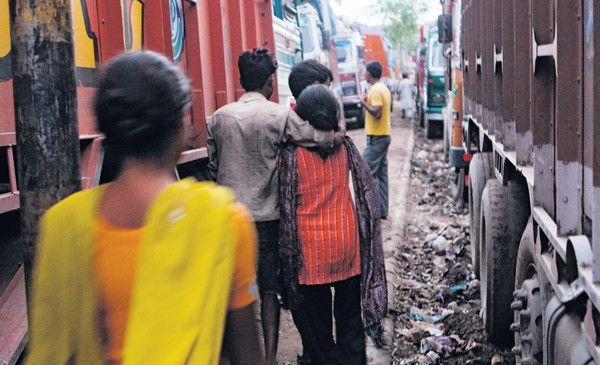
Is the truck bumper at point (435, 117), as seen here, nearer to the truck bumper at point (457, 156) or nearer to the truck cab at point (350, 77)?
the truck cab at point (350, 77)

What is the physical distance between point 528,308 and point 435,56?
54.6ft

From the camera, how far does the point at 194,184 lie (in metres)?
1.72

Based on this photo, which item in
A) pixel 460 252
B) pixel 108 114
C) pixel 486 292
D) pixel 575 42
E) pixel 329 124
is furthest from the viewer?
pixel 460 252

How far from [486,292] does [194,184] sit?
3.87 meters

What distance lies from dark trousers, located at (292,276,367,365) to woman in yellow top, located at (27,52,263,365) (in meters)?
2.48

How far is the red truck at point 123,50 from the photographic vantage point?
315cm

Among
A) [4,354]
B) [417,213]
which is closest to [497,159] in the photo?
[4,354]

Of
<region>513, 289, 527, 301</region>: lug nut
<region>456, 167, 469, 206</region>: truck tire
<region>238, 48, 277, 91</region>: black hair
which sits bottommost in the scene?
<region>456, 167, 469, 206</region>: truck tire

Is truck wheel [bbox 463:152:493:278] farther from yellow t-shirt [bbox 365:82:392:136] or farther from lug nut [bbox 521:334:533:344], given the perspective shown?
lug nut [bbox 521:334:533:344]

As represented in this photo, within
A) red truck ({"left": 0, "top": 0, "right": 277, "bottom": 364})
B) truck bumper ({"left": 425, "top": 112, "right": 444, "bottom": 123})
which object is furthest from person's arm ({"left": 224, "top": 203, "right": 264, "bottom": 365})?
truck bumper ({"left": 425, "top": 112, "right": 444, "bottom": 123})

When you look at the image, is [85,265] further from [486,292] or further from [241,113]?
[486,292]

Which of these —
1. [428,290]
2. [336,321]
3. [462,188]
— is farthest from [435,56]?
[336,321]

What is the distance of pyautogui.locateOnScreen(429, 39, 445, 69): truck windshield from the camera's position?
64.9 ft

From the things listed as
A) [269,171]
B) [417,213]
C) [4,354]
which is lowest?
Result: [417,213]
